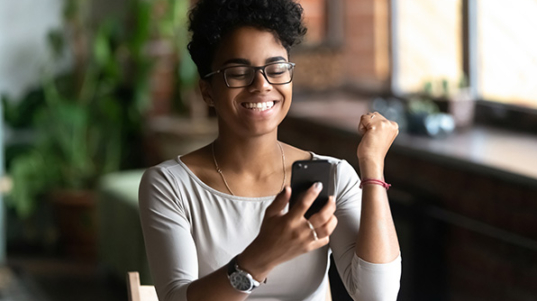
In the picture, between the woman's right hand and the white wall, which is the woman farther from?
the white wall

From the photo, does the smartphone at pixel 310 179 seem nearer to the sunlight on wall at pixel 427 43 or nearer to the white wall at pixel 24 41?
the sunlight on wall at pixel 427 43

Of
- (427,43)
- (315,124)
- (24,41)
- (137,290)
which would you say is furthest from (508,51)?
(24,41)

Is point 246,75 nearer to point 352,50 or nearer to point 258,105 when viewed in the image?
point 258,105

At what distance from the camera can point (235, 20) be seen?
1253mm

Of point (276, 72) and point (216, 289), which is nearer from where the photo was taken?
point (216, 289)

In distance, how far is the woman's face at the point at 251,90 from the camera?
1.23 m

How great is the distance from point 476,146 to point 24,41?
3035 mm

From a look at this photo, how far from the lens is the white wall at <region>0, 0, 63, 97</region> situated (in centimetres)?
461

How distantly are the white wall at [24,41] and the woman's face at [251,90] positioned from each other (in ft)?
11.9

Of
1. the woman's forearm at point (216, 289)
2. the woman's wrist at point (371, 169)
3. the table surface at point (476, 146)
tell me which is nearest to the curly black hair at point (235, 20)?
the woman's wrist at point (371, 169)

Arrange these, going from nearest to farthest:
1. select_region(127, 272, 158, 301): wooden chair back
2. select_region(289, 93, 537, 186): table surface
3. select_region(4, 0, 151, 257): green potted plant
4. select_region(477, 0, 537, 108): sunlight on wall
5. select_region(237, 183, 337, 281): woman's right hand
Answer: select_region(237, 183, 337, 281): woman's right hand < select_region(127, 272, 158, 301): wooden chair back < select_region(289, 93, 537, 186): table surface < select_region(477, 0, 537, 108): sunlight on wall < select_region(4, 0, 151, 257): green potted plant

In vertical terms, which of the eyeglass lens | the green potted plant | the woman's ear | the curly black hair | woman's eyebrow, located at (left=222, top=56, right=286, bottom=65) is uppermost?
the curly black hair

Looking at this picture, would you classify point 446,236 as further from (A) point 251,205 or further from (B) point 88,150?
(B) point 88,150

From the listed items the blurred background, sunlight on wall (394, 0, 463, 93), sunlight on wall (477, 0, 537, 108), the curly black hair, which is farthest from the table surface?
the curly black hair
